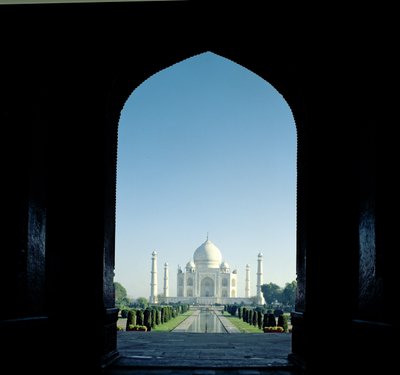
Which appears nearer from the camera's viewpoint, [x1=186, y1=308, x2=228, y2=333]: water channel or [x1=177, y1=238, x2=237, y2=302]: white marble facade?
[x1=186, y1=308, x2=228, y2=333]: water channel

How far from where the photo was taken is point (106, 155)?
505 cm

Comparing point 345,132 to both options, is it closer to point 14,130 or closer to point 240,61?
point 240,61

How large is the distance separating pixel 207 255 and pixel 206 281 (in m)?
4.61

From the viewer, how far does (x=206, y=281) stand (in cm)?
6712

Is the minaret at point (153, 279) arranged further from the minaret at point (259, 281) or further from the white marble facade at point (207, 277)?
the minaret at point (259, 281)

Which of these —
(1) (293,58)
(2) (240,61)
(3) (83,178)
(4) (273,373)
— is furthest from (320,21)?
(4) (273,373)

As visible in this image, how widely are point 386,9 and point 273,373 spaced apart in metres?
2.80

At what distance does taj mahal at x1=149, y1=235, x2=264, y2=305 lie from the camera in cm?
6450

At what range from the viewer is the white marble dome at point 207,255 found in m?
63.8

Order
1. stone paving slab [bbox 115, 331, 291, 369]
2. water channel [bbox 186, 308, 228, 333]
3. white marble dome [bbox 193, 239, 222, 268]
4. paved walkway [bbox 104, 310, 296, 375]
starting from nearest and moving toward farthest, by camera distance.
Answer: paved walkway [bbox 104, 310, 296, 375] < stone paving slab [bbox 115, 331, 291, 369] < water channel [bbox 186, 308, 228, 333] < white marble dome [bbox 193, 239, 222, 268]

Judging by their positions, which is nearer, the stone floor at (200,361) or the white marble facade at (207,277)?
the stone floor at (200,361)

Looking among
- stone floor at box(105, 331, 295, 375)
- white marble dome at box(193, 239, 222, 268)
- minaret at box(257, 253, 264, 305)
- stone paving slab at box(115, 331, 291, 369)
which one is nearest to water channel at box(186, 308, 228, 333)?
stone paving slab at box(115, 331, 291, 369)

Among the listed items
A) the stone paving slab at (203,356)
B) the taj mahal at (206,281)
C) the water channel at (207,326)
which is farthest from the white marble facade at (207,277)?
the stone paving slab at (203,356)

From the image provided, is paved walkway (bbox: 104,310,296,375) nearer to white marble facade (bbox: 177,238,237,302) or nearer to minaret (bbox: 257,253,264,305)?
white marble facade (bbox: 177,238,237,302)
